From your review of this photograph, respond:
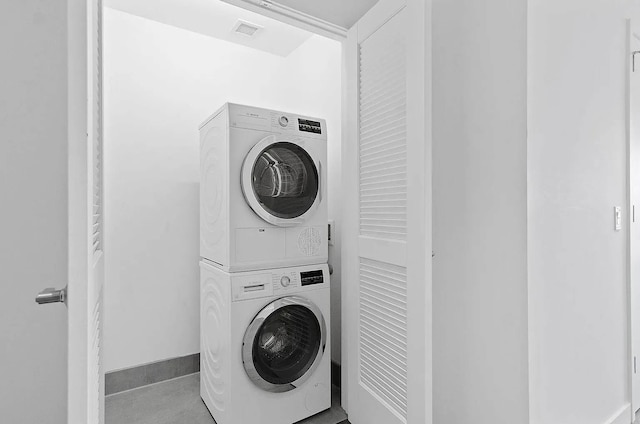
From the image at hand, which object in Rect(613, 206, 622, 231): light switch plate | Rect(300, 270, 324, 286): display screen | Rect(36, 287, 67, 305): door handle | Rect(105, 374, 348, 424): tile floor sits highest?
Rect(613, 206, 622, 231): light switch plate

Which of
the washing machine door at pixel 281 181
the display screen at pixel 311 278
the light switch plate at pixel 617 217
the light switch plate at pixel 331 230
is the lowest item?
the display screen at pixel 311 278

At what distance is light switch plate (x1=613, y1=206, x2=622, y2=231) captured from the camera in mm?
1734

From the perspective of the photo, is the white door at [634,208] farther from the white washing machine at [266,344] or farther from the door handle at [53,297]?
the door handle at [53,297]

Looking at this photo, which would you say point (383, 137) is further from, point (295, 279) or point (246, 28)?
point (246, 28)

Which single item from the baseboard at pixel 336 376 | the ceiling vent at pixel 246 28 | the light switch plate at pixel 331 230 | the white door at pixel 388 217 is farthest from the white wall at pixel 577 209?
the ceiling vent at pixel 246 28

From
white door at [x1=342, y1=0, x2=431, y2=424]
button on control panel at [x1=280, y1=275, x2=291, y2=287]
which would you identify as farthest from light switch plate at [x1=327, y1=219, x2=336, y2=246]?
button on control panel at [x1=280, y1=275, x2=291, y2=287]

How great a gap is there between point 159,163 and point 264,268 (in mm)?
1186

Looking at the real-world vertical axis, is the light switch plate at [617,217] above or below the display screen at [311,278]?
above

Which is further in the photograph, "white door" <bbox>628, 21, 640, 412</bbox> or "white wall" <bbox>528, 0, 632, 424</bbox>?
"white door" <bbox>628, 21, 640, 412</bbox>

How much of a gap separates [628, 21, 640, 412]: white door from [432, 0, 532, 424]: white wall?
113 cm

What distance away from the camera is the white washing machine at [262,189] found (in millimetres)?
1652

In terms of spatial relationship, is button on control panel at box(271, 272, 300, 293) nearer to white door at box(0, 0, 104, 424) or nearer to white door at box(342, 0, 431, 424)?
white door at box(342, 0, 431, 424)

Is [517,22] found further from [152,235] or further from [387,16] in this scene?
[152,235]

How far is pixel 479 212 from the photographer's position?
132cm
